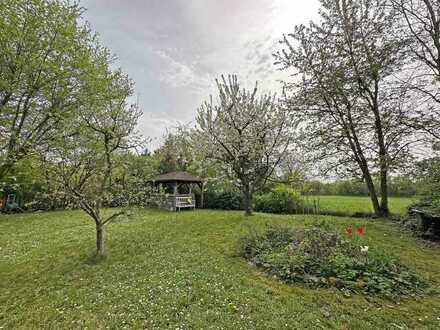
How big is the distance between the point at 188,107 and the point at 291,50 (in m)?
6.48

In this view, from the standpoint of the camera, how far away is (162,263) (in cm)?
478

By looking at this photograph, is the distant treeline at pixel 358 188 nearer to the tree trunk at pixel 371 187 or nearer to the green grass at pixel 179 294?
the tree trunk at pixel 371 187

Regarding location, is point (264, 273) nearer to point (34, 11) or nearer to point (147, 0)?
point (34, 11)

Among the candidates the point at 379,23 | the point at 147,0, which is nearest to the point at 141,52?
the point at 147,0

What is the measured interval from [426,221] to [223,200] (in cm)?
1134

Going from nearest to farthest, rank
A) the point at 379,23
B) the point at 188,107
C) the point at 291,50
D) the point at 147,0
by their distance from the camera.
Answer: the point at 147,0 → the point at 379,23 → the point at 291,50 → the point at 188,107

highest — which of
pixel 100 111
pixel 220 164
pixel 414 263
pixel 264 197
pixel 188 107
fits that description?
pixel 188 107

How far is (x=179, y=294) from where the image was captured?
3.40 metres

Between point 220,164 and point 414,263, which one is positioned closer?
point 414,263

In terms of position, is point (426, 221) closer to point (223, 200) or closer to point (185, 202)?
point (223, 200)

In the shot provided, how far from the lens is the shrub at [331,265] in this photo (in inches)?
139

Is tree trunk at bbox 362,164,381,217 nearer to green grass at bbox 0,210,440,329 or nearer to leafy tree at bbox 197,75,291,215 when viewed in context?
leafy tree at bbox 197,75,291,215

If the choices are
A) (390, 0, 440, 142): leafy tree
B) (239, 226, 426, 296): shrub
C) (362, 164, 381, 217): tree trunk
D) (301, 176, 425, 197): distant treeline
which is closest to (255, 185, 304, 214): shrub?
(301, 176, 425, 197): distant treeline

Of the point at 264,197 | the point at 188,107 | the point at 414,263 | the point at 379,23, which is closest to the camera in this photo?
the point at 414,263
